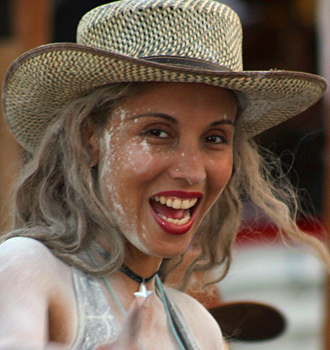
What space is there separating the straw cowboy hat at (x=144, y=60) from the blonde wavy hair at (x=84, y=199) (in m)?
0.07

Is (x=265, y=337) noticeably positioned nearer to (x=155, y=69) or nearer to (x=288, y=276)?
(x=155, y=69)

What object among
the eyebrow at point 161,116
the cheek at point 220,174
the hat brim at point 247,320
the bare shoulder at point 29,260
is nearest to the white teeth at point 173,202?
the cheek at point 220,174

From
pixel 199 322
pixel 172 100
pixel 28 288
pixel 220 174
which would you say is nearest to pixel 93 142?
pixel 172 100

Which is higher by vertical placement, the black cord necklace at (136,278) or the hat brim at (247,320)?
the black cord necklace at (136,278)

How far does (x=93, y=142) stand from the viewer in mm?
1743

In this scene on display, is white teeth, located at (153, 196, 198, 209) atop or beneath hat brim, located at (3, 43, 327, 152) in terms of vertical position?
beneath

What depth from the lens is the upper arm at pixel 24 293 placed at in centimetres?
137

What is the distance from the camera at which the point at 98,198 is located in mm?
1707

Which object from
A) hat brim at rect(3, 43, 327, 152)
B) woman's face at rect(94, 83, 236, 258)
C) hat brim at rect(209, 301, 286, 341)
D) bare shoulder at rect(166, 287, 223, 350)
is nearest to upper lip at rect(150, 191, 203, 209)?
woman's face at rect(94, 83, 236, 258)

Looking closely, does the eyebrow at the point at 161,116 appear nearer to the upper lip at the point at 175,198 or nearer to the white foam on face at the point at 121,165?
the white foam on face at the point at 121,165

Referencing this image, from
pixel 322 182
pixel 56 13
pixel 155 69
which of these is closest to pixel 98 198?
pixel 155 69

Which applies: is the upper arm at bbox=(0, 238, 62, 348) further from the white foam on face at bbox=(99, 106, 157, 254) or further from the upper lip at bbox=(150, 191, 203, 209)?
the upper lip at bbox=(150, 191, 203, 209)

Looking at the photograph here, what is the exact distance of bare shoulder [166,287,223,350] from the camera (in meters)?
1.89

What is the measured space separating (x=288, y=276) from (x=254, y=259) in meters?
0.33
